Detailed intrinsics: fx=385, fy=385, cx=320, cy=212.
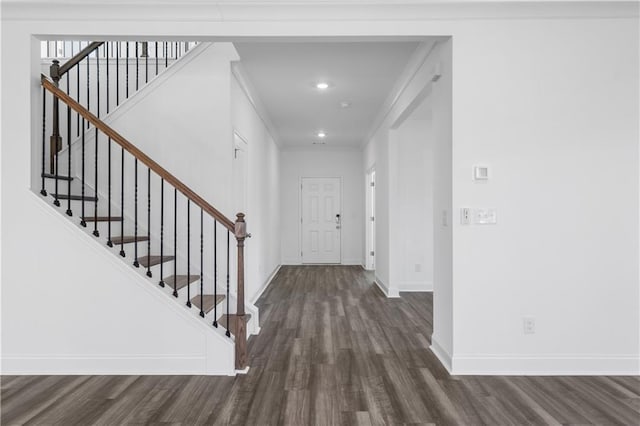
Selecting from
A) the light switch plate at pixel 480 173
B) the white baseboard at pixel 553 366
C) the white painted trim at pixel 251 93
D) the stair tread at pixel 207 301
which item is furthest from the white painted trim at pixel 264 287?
the light switch plate at pixel 480 173

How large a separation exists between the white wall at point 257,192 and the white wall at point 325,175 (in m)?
1.21

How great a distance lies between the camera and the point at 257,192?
544 cm

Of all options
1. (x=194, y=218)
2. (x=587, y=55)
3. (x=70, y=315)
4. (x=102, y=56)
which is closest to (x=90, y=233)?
(x=70, y=315)

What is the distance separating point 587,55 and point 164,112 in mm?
3568

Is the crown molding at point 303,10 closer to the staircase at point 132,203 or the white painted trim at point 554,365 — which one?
the staircase at point 132,203

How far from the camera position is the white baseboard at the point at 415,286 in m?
5.76

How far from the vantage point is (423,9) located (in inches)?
108

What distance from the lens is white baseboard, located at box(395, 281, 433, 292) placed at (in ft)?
18.9

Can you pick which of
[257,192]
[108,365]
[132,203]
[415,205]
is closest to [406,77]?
[415,205]

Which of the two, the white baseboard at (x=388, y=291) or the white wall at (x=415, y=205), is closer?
the white baseboard at (x=388, y=291)

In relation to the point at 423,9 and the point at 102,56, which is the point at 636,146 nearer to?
the point at 423,9

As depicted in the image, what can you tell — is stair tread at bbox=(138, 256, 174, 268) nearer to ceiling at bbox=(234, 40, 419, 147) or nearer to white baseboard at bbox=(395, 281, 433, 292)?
ceiling at bbox=(234, 40, 419, 147)

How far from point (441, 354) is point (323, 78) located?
10.2 feet

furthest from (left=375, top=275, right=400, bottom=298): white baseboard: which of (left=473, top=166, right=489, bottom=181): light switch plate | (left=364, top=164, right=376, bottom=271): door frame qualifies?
(left=473, top=166, right=489, bottom=181): light switch plate
